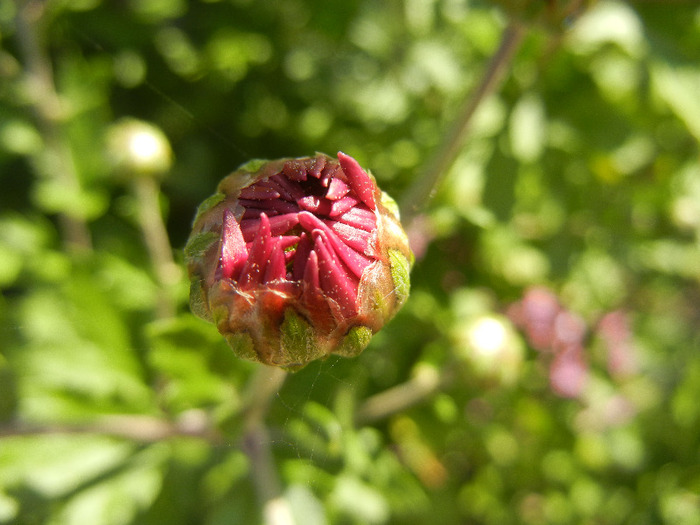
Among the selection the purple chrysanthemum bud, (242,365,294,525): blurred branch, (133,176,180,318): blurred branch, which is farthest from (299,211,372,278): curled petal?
(133,176,180,318): blurred branch

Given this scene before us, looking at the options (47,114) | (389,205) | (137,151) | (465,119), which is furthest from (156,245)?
(389,205)

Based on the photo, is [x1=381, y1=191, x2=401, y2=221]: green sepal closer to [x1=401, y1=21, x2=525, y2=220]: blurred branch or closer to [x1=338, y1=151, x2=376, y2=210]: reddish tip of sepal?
[x1=338, y1=151, x2=376, y2=210]: reddish tip of sepal

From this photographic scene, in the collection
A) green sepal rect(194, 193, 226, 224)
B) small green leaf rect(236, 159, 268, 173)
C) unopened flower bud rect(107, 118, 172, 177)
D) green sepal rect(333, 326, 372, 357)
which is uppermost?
unopened flower bud rect(107, 118, 172, 177)

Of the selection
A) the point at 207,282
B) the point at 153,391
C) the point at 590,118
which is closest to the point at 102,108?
the point at 153,391

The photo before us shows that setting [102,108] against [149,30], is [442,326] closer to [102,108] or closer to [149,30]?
[102,108]

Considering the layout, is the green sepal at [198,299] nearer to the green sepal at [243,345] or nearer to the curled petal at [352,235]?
the green sepal at [243,345]

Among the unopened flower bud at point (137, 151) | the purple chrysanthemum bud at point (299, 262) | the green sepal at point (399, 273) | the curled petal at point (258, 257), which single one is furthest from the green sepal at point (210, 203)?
the unopened flower bud at point (137, 151)
